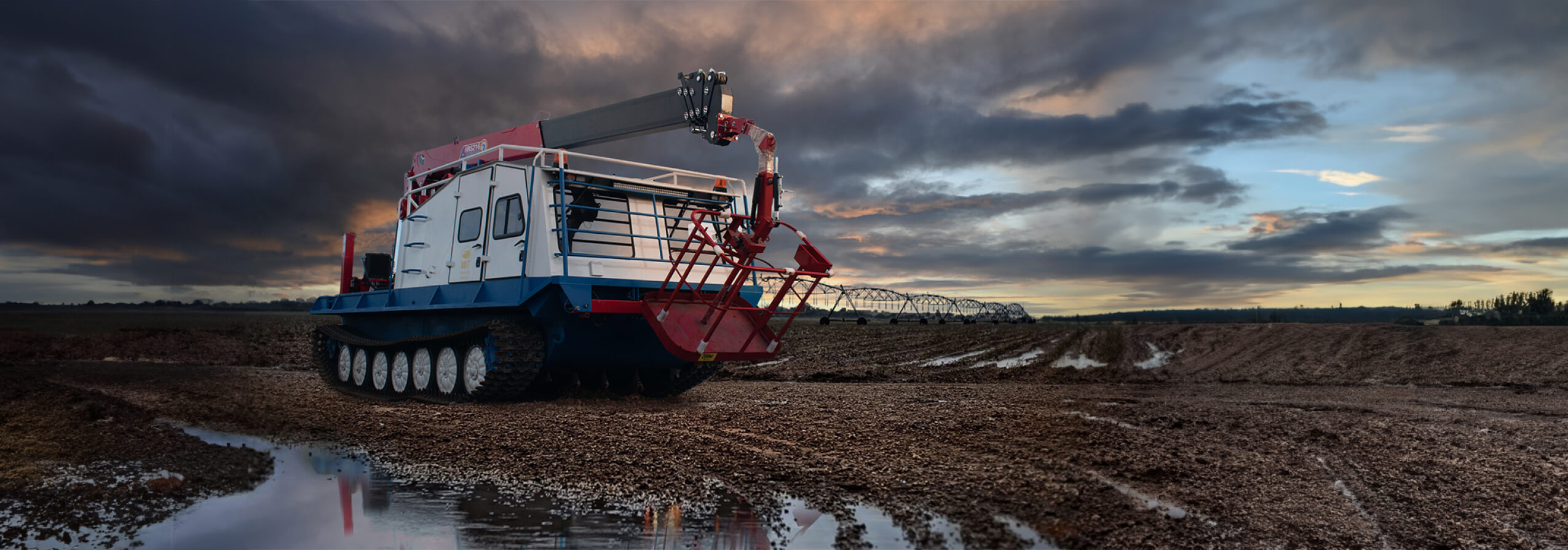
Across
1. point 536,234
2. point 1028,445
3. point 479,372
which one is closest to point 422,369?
point 479,372

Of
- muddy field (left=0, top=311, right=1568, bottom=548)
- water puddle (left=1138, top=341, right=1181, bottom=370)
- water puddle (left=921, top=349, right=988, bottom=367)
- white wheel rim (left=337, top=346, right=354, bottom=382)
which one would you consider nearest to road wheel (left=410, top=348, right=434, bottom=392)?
muddy field (left=0, top=311, right=1568, bottom=548)

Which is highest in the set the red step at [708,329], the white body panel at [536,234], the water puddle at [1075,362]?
the white body panel at [536,234]

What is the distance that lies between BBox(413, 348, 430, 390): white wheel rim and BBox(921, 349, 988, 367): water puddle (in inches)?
443

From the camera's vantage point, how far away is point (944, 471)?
5883mm

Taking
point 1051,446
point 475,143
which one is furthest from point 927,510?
point 475,143

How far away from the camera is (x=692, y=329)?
9727 mm

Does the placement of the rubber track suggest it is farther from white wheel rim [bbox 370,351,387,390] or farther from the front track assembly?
white wheel rim [bbox 370,351,387,390]

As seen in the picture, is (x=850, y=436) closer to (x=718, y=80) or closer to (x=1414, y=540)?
(x=1414, y=540)

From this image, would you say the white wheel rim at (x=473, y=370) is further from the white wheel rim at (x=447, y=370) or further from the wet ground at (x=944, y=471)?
the wet ground at (x=944, y=471)

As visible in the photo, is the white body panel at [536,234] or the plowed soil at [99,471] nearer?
the plowed soil at [99,471]

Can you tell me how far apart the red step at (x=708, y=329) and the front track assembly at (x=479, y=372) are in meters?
1.46

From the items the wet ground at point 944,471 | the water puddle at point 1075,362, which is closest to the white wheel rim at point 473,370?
→ the wet ground at point 944,471

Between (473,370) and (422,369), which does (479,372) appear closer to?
(473,370)

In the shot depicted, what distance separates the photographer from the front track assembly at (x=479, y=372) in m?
9.96
